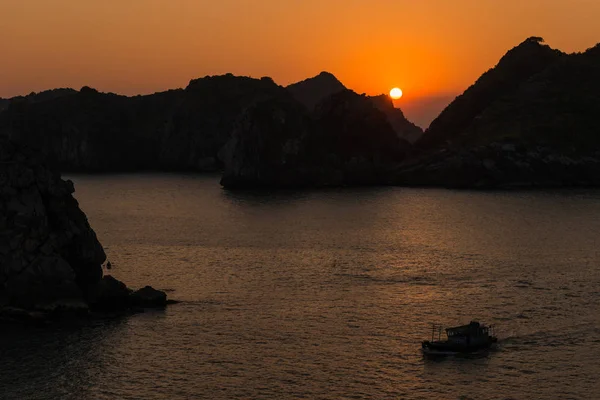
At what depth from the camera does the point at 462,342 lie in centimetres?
9362

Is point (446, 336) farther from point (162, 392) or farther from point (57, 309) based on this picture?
point (57, 309)

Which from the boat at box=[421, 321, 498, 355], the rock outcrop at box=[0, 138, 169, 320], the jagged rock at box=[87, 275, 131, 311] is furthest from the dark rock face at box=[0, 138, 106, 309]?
the boat at box=[421, 321, 498, 355]

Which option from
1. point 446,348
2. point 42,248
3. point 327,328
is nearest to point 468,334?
point 446,348

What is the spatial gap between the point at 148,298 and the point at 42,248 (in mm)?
16002

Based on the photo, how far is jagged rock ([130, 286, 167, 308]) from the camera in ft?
364

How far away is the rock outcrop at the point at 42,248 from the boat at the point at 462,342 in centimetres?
4163

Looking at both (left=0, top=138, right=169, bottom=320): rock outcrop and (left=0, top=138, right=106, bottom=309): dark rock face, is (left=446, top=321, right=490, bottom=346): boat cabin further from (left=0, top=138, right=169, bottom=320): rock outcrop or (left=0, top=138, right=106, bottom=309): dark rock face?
(left=0, top=138, right=106, bottom=309): dark rock face

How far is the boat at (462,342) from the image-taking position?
92.9m

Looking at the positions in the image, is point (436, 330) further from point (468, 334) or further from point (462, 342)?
point (462, 342)

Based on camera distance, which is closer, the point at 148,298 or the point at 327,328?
the point at 327,328

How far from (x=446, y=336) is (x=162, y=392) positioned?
3627 centimetres

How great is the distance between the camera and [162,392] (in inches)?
3221

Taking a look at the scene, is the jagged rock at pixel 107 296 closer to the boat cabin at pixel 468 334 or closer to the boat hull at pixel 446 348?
the boat hull at pixel 446 348

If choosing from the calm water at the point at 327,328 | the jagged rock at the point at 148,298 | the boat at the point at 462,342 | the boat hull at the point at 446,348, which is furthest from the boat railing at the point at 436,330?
the jagged rock at the point at 148,298
